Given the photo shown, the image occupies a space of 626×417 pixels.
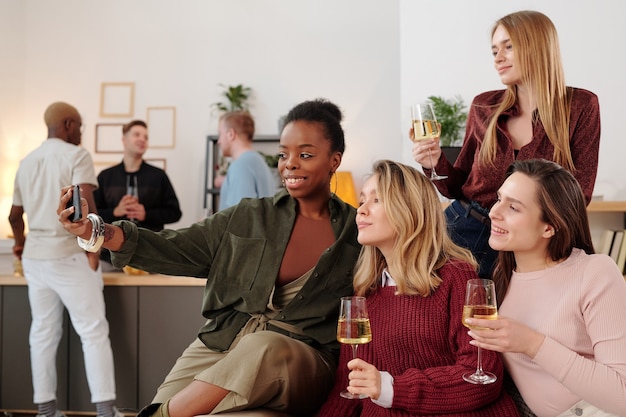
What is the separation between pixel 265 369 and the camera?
6.42 ft

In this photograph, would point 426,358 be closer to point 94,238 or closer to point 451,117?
point 94,238

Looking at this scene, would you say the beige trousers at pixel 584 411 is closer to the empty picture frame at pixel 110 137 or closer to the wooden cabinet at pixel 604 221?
the wooden cabinet at pixel 604 221

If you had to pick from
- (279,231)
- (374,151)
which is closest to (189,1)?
(374,151)

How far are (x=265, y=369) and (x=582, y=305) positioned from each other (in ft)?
2.69

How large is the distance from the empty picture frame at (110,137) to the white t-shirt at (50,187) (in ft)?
9.02

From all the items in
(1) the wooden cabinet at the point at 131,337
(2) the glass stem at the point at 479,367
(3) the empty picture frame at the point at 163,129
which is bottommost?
(1) the wooden cabinet at the point at 131,337

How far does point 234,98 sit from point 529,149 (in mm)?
4539

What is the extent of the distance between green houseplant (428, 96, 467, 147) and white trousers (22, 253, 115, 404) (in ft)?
7.53

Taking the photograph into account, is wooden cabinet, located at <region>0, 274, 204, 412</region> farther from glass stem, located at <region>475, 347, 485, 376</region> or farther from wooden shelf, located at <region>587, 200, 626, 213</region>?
glass stem, located at <region>475, 347, 485, 376</region>

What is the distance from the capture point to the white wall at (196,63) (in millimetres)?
6648

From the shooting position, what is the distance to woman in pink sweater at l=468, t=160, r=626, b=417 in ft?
5.73

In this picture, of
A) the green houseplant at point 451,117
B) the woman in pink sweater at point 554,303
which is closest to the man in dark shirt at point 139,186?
the green houseplant at point 451,117

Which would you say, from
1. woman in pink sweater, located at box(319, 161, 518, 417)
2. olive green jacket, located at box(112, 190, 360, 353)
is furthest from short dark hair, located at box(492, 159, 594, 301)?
olive green jacket, located at box(112, 190, 360, 353)

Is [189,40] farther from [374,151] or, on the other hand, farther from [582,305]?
[582,305]
